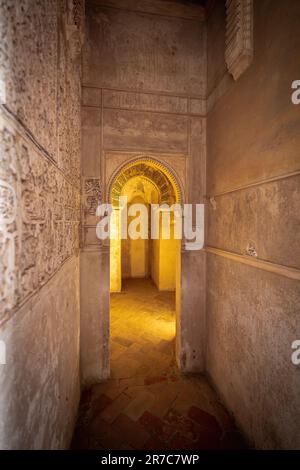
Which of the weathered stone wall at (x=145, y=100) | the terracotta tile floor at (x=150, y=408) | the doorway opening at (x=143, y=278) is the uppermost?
the weathered stone wall at (x=145, y=100)

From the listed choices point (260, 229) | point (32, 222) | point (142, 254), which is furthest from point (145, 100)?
point (142, 254)

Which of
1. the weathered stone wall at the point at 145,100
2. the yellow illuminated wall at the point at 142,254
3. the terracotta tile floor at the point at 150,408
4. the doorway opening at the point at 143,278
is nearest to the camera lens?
the terracotta tile floor at the point at 150,408

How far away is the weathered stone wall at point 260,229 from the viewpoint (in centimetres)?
169

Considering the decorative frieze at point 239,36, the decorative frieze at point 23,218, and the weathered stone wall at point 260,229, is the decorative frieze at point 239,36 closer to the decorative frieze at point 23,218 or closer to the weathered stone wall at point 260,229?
the weathered stone wall at point 260,229

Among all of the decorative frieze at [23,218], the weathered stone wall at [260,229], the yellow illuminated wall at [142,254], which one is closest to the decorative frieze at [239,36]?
the weathered stone wall at [260,229]

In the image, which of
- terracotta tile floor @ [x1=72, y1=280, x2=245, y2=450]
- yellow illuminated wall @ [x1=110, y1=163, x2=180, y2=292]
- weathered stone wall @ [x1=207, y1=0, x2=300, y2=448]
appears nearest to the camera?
weathered stone wall @ [x1=207, y1=0, x2=300, y2=448]

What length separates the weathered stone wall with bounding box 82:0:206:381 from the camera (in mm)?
3076

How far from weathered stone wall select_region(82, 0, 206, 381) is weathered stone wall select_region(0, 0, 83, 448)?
1.24 m

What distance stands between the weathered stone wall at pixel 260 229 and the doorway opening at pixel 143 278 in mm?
1008

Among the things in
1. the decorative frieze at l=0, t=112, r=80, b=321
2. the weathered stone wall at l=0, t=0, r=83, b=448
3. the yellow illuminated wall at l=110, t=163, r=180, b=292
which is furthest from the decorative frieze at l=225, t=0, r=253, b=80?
the yellow illuminated wall at l=110, t=163, r=180, b=292

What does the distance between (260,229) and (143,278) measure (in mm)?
7510

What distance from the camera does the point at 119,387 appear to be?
9.98 ft

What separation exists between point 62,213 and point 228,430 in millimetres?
3241

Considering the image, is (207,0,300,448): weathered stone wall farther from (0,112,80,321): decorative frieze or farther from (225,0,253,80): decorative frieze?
(0,112,80,321): decorative frieze
